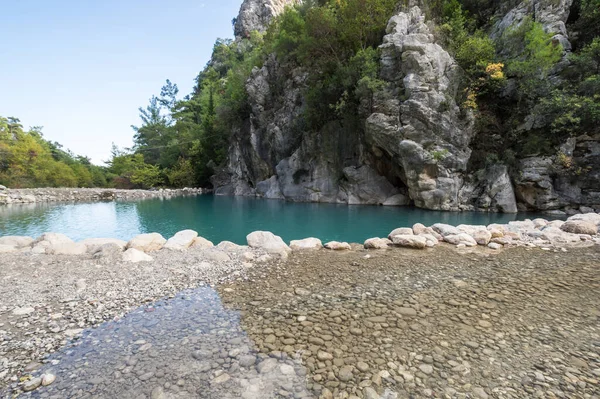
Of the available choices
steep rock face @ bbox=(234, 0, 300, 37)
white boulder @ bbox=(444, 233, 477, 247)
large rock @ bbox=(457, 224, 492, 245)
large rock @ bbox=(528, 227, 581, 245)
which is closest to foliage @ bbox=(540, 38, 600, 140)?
large rock @ bbox=(528, 227, 581, 245)

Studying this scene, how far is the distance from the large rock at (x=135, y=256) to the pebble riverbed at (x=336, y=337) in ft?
1.74

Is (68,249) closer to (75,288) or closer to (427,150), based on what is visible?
(75,288)

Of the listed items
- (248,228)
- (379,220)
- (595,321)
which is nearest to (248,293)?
(595,321)

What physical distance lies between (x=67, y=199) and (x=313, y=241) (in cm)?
3346

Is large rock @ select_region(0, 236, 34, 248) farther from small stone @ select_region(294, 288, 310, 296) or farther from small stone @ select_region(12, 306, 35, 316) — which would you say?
small stone @ select_region(294, 288, 310, 296)

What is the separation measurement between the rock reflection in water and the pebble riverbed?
0.05ft

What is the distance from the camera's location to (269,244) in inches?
317

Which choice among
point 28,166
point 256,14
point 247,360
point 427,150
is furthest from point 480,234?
point 256,14

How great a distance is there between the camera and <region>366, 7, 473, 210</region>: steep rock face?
1938 cm

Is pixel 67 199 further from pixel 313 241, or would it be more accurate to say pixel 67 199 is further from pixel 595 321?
A: pixel 595 321

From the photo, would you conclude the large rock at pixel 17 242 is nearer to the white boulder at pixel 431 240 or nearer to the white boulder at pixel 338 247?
the white boulder at pixel 338 247

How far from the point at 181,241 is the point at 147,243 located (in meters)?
0.87

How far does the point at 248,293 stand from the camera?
17.1ft

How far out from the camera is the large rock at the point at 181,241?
782cm
